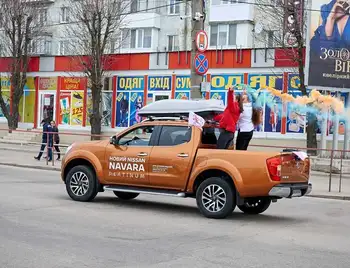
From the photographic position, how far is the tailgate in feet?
31.8

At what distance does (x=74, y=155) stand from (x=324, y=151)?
8431mm

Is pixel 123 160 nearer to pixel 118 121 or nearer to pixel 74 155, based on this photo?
pixel 74 155

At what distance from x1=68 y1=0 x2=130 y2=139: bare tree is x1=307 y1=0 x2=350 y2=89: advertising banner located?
12.3 meters

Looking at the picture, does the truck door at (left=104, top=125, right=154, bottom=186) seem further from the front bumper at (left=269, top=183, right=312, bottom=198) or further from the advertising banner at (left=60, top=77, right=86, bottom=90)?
the advertising banner at (left=60, top=77, right=86, bottom=90)

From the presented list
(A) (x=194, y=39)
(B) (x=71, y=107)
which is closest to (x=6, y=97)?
(B) (x=71, y=107)

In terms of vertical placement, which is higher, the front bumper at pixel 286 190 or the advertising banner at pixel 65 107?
the advertising banner at pixel 65 107

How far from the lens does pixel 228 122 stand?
411 inches

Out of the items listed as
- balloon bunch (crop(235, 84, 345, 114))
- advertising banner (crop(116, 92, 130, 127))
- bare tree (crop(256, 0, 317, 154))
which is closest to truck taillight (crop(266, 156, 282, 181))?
balloon bunch (crop(235, 84, 345, 114))

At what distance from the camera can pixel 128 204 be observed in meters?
11.5

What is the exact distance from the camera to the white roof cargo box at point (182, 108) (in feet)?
35.6

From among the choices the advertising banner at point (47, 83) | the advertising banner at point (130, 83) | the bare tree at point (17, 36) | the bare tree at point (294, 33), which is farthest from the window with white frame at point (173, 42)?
the bare tree at point (294, 33)

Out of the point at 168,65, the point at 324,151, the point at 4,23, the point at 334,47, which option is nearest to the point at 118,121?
the point at 168,65

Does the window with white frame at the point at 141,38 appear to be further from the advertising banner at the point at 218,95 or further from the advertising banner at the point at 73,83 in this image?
the advertising banner at the point at 218,95

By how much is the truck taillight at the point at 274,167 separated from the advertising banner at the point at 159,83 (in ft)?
68.8
